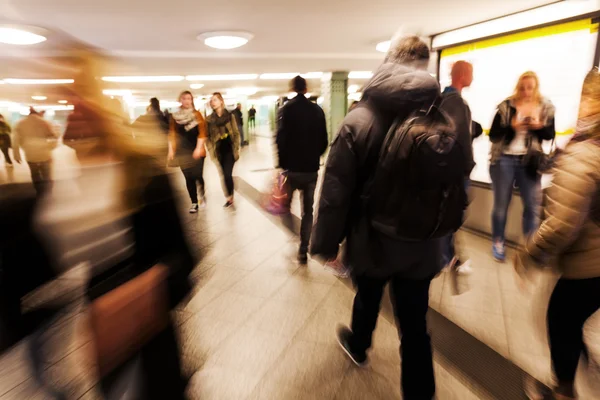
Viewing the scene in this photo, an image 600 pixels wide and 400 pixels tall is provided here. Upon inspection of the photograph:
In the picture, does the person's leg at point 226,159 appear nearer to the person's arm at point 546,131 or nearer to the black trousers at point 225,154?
the black trousers at point 225,154

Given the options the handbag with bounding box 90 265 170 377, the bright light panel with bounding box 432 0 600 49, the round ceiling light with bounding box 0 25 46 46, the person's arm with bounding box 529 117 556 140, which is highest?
the round ceiling light with bounding box 0 25 46 46

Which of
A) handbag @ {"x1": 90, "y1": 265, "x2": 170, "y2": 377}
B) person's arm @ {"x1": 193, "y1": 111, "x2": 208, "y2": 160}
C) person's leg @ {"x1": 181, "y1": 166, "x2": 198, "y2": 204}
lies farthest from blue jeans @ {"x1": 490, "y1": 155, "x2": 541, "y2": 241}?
person's leg @ {"x1": 181, "y1": 166, "x2": 198, "y2": 204}

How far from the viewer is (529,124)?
3.45m

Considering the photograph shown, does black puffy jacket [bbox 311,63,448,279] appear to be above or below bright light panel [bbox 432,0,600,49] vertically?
below

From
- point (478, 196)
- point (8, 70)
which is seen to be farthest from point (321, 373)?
point (478, 196)

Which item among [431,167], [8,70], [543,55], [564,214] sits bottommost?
[564,214]

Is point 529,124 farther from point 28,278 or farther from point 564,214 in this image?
point 28,278

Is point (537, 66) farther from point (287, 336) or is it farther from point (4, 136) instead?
point (4, 136)

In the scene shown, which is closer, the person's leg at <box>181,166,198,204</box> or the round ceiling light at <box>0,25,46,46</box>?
the round ceiling light at <box>0,25,46,46</box>

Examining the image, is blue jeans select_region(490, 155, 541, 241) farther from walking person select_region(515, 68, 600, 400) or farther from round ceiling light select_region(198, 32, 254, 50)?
round ceiling light select_region(198, 32, 254, 50)

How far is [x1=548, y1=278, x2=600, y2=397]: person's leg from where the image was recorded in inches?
65.0

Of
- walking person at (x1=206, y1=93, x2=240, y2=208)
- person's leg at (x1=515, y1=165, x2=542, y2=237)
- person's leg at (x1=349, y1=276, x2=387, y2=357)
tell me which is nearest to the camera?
person's leg at (x1=349, y1=276, x2=387, y2=357)

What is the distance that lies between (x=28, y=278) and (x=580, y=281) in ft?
7.24

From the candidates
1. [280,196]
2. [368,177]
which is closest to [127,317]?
[368,177]
